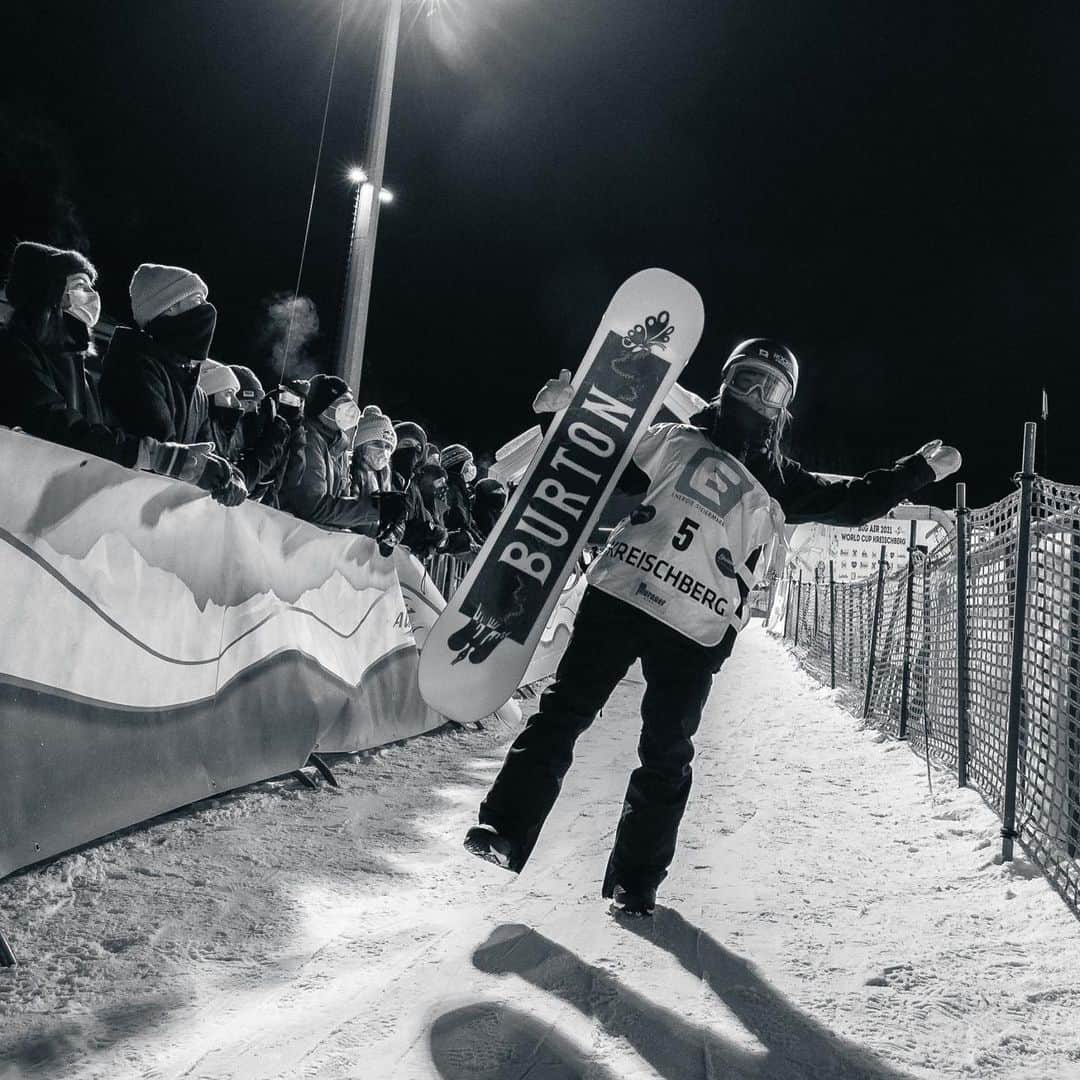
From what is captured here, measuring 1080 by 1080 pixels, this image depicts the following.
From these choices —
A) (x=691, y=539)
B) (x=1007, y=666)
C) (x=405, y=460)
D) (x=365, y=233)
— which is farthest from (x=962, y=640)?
(x=365, y=233)

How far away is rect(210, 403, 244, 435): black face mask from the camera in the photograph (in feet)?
17.5

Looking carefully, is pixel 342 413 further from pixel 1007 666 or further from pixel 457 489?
pixel 1007 666

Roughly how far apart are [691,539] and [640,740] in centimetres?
71

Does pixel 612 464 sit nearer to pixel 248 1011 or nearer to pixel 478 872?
pixel 478 872

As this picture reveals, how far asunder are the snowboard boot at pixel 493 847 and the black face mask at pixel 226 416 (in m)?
3.29

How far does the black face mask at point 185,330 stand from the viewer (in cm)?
401

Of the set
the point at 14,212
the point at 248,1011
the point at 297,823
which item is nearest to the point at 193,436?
the point at 297,823

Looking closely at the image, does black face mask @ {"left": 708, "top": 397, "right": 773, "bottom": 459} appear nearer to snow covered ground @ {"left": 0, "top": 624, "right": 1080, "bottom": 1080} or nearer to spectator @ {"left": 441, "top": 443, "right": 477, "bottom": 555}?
snow covered ground @ {"left": 0, "top": 624, "right": 1080, "bottom": 1080}

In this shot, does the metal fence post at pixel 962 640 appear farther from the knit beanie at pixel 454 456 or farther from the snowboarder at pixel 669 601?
the knit beanie at pixel 454 456

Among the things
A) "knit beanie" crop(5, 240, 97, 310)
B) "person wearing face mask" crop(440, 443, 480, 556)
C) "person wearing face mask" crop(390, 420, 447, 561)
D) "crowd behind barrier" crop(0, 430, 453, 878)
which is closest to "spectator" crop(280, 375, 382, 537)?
"person wearing face mask" crop(390, 420, 447, 561)

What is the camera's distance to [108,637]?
3.20 m

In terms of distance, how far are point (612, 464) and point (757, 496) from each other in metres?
0.54

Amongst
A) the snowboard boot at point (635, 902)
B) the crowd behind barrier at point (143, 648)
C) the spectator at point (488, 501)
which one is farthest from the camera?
the spectator at point (488, 501)

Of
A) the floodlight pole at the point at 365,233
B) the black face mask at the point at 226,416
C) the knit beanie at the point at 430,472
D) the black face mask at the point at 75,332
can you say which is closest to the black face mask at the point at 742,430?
the black face mask at the point at 75,332
